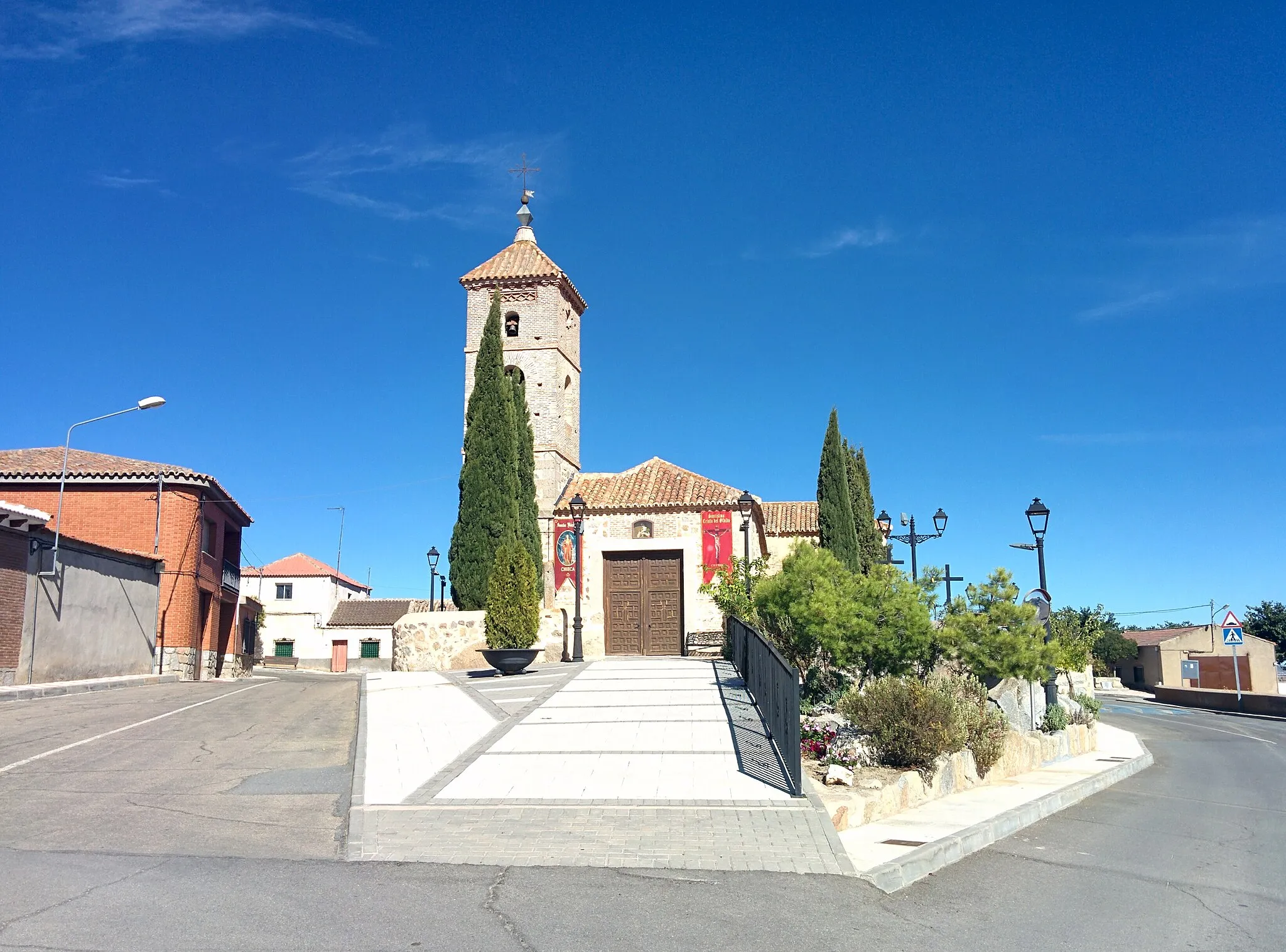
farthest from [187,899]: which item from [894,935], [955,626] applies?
[955,626]

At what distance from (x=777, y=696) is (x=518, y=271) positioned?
25890 millimetres

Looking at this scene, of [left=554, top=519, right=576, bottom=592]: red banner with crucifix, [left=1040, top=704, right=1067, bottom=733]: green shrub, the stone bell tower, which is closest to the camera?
[left=1040, top=704, right=1067, bottom=733]: green shrub

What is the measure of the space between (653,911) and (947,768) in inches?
236

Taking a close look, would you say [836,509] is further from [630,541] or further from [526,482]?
[526,482]

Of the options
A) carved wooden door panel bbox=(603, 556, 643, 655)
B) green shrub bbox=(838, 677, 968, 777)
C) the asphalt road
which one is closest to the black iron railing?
green shrub bbox=(838, 677, 968, 777)

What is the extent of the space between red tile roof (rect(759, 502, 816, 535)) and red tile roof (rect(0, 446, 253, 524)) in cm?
1947

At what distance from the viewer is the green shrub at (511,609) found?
61.5 ft

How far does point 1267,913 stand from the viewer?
6672mm

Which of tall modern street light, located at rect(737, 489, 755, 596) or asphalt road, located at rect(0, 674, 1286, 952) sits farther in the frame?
tall modern street light, located at rect(737, 489, 755, 596)

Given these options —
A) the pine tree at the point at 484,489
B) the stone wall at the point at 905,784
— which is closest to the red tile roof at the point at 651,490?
the pine tree at the point at 484,489

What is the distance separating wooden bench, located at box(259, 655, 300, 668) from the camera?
53.7 meters

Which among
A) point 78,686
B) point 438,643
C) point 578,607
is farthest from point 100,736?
point 578,607

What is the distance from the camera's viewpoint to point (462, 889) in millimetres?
5844

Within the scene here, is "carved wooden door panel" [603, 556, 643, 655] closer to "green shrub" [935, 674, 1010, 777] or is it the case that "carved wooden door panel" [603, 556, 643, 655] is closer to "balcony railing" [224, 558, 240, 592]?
"balcony railing" [224, 558, 240, 592]
